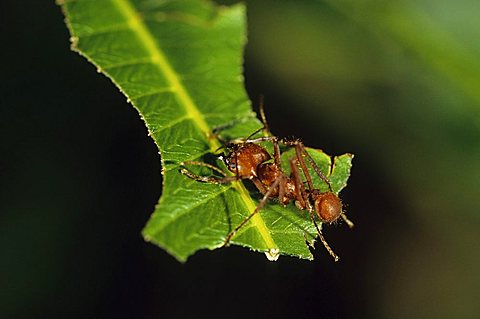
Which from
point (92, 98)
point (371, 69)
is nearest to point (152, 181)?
point (92, 98)

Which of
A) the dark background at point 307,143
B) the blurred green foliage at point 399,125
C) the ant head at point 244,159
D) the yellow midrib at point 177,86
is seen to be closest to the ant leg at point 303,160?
the ant head at point 244,159

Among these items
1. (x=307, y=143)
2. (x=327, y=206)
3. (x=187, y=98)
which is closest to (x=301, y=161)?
(x=327, y=206)

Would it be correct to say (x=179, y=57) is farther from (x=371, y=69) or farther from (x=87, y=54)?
(x=371, y=69)

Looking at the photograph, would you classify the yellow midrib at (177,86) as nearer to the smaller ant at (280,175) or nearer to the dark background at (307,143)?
the smaller ant at (280,175)

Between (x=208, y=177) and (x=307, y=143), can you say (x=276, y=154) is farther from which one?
(x=307, y=143)

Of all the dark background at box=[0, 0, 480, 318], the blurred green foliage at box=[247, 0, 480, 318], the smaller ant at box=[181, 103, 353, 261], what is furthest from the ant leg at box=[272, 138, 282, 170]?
the blurred green foliage at box=[247, 0, 480, 318]

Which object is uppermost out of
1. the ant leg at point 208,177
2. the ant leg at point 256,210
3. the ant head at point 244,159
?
the ant head at point 244,159

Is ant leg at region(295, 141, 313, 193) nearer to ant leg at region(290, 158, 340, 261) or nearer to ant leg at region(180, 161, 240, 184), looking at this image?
ant leg at region(290, 158, 340, 261)
